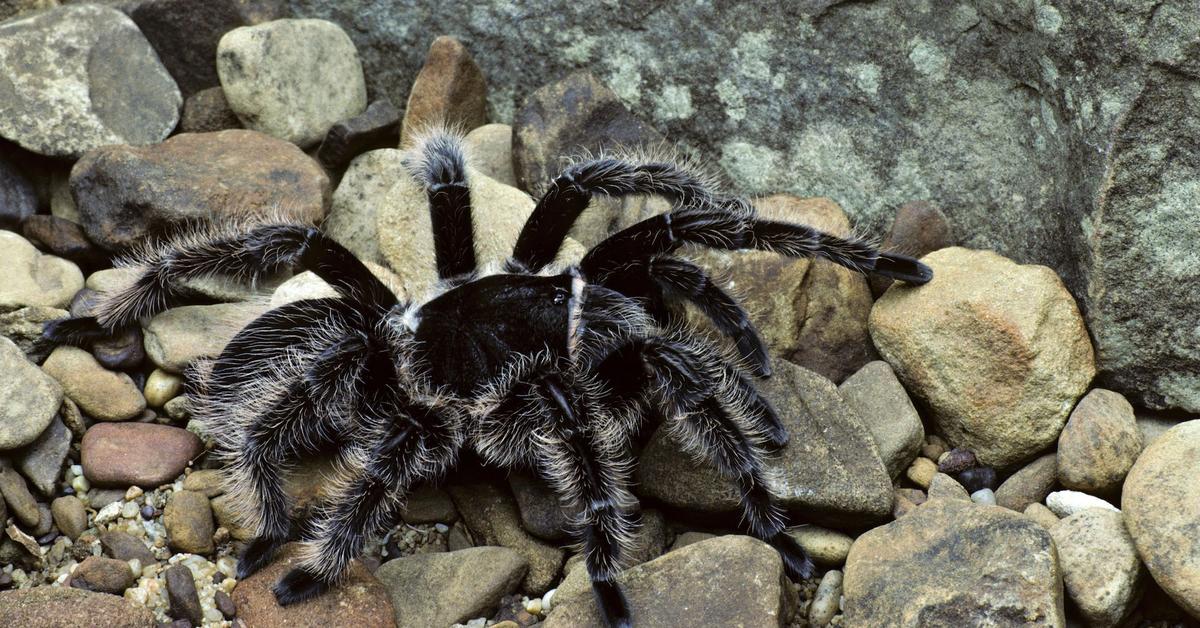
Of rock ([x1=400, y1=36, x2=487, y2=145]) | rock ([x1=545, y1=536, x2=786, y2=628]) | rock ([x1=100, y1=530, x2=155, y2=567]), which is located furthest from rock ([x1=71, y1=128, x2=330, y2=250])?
rock ([x1=545, y1=536, x2=786, y2=628])

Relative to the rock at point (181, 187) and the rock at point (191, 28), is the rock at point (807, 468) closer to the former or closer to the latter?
the rock at point (181, 187)

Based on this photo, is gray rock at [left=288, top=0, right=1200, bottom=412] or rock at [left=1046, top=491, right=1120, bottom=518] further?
gray rock at [left=288, top=0, right=1200, bottom=412]

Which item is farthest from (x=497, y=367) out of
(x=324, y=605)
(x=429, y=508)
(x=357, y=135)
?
(x=357, y=135)

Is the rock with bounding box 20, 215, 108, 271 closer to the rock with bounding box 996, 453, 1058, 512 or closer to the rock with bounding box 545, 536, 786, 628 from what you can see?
the rock with bounding box 545, 536, 786, 628

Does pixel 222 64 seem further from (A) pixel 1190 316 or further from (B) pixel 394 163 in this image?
(A) pixel 1190 316

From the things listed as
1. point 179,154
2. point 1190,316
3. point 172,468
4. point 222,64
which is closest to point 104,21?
point 222,64

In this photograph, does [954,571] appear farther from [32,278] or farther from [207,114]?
[207,114]

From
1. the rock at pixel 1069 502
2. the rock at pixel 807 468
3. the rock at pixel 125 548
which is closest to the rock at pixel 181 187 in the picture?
the rock at pixel 125 548
